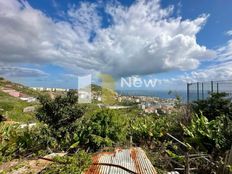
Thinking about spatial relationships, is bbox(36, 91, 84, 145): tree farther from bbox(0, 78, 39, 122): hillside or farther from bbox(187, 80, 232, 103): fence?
bbox(187, 80, 232, 103): fence

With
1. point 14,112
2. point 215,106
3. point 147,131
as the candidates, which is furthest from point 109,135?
point 14,112

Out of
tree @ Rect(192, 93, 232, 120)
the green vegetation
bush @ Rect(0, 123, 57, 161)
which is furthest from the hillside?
tree @ Rect(192, 93, 232, 120)

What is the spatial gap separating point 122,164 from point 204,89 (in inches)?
240

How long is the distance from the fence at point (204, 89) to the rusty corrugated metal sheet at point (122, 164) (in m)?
4.57

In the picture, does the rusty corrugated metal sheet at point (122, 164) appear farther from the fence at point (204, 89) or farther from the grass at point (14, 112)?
the grass at point (14, 112)

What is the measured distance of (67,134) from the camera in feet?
17.6

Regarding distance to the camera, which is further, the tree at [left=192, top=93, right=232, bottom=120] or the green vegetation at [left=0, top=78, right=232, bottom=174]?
the tree at [left=192, top=93, right=232, bottom=120]

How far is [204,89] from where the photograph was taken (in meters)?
8.21

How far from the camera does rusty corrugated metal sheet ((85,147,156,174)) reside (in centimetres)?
300

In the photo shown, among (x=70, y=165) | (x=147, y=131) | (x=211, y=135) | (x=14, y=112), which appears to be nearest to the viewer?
(x=70, y=165)

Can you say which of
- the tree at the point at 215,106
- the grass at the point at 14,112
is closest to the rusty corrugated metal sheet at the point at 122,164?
the tree at the point at 215,106

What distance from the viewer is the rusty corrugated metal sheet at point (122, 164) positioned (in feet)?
9.83

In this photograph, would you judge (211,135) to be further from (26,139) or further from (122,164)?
(26,139)

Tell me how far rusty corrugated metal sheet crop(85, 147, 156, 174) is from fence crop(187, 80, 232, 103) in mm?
4567
